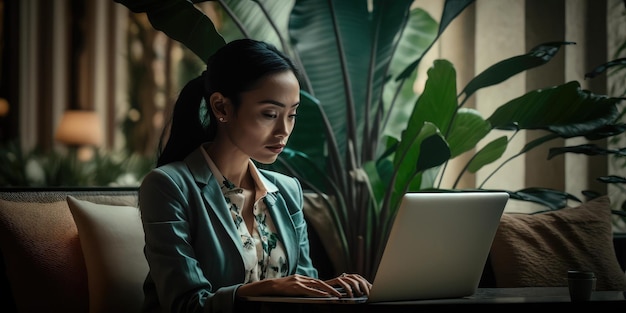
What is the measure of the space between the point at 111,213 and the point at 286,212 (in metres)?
0.51

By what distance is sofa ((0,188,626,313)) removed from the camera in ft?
6.82

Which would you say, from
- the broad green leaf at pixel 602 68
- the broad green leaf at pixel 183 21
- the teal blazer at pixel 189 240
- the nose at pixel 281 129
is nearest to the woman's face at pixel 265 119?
the nose at pixel 281 129

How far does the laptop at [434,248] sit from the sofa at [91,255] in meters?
0.73

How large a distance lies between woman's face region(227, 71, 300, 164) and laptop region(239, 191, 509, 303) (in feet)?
1.30

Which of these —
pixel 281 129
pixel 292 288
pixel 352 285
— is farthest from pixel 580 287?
pixel 281 129

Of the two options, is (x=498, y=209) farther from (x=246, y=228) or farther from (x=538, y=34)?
(x=538, y=34)

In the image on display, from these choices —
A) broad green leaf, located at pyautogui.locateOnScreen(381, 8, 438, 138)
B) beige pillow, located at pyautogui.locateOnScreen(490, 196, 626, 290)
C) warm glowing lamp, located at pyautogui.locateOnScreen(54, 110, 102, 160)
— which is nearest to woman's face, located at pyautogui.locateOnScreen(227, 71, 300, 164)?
beige pillow, located at pyautogui.locateOnScreen(490, 196, 626, 290)

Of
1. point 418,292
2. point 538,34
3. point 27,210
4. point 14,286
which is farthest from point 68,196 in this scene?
point 538,34

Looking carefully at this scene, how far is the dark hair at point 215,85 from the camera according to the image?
5.90 feet

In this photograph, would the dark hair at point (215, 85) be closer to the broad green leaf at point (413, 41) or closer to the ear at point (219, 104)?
the ear at point (219, 104)

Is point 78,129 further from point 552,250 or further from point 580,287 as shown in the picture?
point 580,287

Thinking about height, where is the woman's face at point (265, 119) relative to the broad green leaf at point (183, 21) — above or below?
below

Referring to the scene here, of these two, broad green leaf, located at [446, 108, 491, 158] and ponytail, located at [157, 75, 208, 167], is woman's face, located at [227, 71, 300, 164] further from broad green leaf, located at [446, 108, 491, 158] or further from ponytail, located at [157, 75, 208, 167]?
broad green leaf, located at [446, 108, 491, 158]

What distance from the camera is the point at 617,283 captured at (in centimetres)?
242
